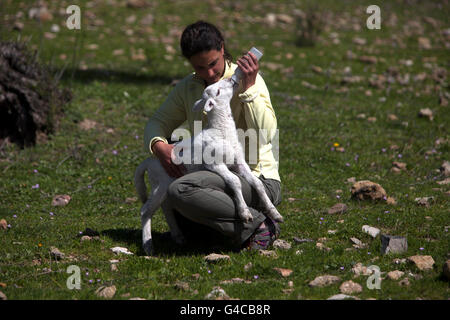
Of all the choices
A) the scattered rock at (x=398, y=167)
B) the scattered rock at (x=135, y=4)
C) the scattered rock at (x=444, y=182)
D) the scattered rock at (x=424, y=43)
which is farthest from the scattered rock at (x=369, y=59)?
the scattered rock at (x=135, y=4)

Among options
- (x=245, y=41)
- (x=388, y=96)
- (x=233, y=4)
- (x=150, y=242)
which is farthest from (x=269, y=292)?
(x=233, y=4)

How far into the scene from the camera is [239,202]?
473 centimetres

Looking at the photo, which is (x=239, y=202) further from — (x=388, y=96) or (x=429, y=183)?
(x=388, y=96)

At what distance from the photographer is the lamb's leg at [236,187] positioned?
4.71 metres

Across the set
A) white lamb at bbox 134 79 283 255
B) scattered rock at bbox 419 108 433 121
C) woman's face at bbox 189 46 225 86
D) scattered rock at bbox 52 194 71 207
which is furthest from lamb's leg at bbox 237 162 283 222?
scattered rock at bbox 419 108 433 121

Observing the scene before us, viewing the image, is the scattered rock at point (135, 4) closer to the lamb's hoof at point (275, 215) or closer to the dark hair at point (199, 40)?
the dark hair at point (199, 40)

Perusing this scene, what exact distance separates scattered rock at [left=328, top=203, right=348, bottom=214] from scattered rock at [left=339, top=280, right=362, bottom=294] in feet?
6.98

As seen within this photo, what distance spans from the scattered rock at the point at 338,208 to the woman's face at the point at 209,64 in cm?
216

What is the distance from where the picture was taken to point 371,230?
5.39 meters

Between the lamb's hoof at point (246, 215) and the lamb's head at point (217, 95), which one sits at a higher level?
the lamb's head at point (217, 95)

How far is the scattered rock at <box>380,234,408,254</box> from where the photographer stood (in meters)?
4.86

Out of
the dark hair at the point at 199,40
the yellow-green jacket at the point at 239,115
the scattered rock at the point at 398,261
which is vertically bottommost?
the scattered rock at the point at 398,261

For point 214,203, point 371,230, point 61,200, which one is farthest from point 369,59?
point 214,203

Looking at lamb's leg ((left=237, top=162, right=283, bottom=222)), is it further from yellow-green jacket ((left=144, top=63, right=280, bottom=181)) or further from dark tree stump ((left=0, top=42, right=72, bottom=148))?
dark tree stump ((left=0, top=42, right=72, bottom=148))
